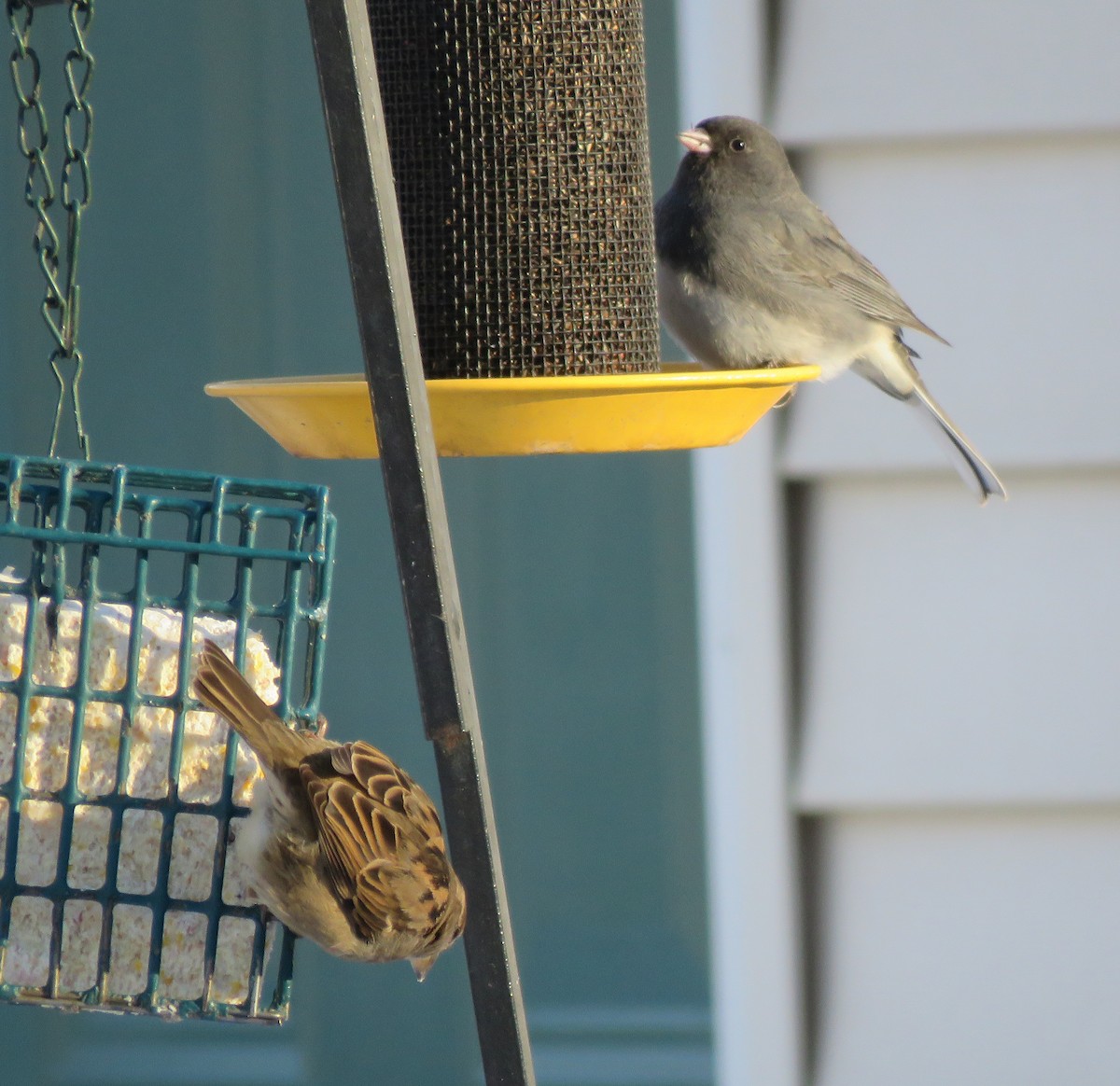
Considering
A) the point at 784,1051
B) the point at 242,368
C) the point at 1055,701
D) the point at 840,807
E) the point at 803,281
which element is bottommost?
the point at 784,1051

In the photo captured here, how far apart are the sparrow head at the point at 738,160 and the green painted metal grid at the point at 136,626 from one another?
877 millimetres

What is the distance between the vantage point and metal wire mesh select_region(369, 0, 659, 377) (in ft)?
5.99

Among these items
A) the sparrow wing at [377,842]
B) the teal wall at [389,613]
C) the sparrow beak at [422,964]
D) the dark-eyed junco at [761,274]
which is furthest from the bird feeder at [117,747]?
the teal wall at [389,613]

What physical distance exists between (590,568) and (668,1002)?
104 cm

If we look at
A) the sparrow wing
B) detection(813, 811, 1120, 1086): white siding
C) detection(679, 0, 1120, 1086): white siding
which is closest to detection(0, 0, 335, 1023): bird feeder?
the sparrow wing

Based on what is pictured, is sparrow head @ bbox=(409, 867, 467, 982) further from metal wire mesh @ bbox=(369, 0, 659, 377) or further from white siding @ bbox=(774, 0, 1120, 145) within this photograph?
white siding @ bbox=(774, 0, 1120, 145)

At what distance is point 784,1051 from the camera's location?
2684 mm

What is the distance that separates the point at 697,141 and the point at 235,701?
1070mm

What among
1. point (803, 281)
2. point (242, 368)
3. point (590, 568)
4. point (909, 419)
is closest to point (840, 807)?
point (909, 419)

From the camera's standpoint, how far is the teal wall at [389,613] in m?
3.88

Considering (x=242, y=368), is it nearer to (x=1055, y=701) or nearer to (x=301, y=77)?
(x=301, y=77)

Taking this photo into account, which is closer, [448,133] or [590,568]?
[448,133]

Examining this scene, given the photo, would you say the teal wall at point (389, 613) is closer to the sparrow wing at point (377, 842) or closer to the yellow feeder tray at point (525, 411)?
the sparrow wing at point (377, 842)

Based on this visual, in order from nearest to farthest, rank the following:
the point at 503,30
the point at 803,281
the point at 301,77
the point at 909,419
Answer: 1. the point at 503,30
2. the point at 803,281
3. the point at 909,419
4. the point at 301,77
